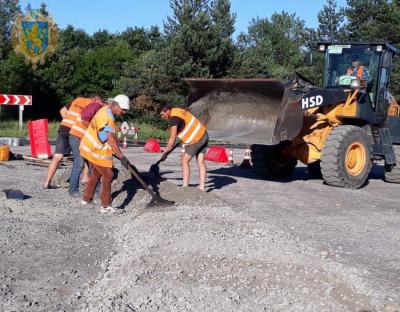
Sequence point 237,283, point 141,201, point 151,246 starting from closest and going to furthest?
point 237,283 → point 151,246 → point 141,201

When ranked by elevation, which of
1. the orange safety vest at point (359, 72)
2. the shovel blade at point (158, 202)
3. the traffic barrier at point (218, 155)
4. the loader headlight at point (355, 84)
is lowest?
the traffic barrier at point (218, 155)

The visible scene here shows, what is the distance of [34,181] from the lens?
11094 mm

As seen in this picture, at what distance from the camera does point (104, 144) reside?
8469 millimetres

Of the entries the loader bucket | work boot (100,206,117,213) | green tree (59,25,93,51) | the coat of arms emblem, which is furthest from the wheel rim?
green tree (59,25,93,51)

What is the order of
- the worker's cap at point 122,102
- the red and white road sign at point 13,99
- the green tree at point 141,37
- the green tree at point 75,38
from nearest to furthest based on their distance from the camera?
1. the worker's cap at point 122,102
2. the red and white road sign at point 13,99
3. the green tree at point 75,38
4. the green tree at point 141,37

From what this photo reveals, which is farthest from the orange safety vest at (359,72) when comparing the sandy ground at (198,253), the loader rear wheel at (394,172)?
the sandy ground at (198,253)

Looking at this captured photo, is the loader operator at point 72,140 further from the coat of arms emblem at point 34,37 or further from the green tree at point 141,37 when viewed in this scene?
the green tree at point 141,37

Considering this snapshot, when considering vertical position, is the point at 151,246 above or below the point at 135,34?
below

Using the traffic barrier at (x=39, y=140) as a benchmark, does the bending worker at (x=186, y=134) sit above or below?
above

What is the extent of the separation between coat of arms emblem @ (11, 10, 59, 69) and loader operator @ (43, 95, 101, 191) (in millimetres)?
27179

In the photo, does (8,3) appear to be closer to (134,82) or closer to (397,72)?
(134,82)

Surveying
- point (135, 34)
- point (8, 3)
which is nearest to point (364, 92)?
point (135, 34)

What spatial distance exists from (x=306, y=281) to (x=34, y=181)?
22.6 ft

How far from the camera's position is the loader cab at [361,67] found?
1238 centimetres
